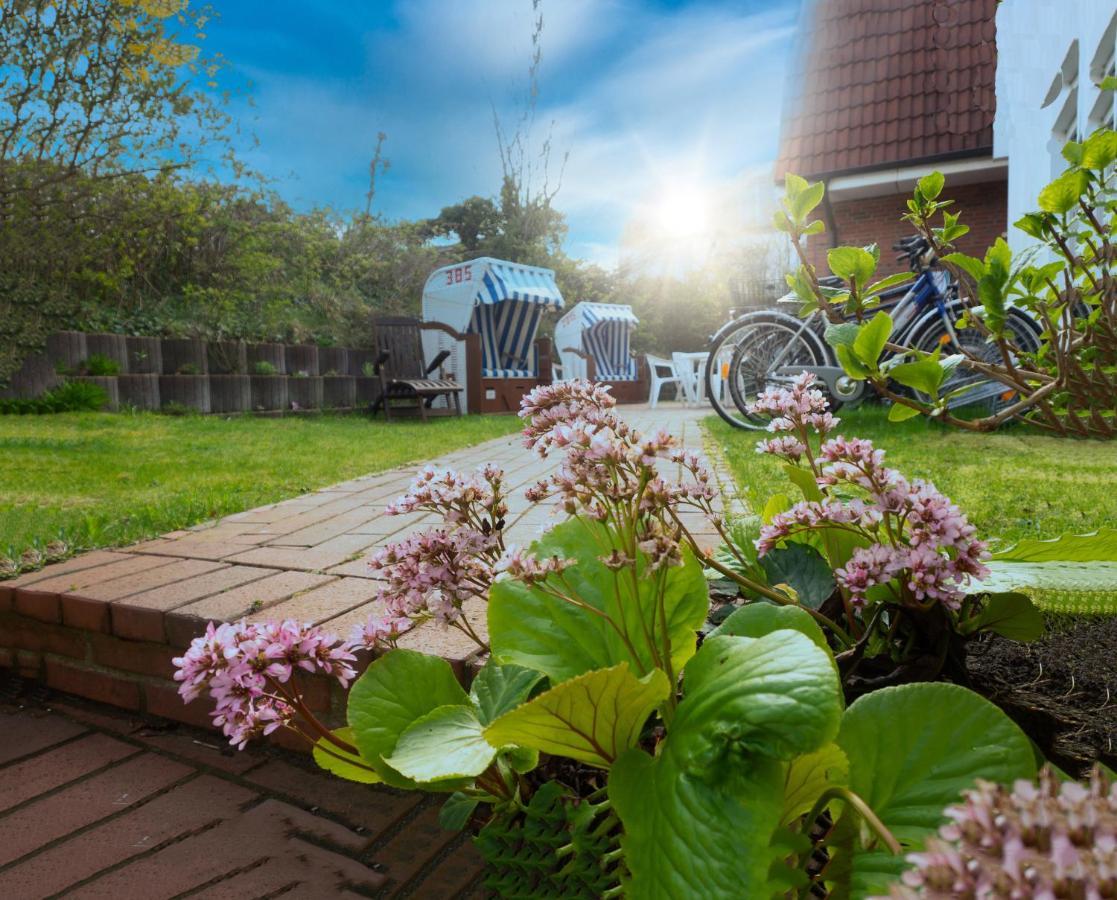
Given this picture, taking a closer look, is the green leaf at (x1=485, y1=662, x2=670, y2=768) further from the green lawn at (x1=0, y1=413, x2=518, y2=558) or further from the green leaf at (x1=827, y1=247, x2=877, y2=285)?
the green lawn at (x1=0, y1=413, x2=518, y2=558)

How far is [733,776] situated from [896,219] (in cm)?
901

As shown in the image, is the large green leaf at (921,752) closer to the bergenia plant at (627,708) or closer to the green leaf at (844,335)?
the bergenia plant at (627,708)

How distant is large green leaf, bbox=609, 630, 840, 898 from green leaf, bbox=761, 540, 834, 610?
0.44 meters

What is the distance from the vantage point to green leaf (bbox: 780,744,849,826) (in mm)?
619

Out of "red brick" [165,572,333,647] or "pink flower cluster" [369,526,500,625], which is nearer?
"pink flower cluster" [369,526,500,625]

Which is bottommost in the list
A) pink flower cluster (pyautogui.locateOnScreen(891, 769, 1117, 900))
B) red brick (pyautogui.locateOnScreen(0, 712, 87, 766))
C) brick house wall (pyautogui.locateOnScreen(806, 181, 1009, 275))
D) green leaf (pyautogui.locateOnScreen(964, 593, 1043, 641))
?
red brick (pyautogui.locateOnScreen(0, 712, 87, 766))

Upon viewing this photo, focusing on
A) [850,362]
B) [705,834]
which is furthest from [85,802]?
[850,362]

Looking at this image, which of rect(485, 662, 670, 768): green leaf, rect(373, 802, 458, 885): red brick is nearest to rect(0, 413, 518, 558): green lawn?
rect(373, 802, 458, 885): red brick

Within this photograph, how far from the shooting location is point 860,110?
8320mm

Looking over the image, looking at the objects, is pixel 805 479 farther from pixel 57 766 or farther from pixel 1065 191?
pixel 57 766

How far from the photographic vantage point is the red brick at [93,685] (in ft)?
4.90

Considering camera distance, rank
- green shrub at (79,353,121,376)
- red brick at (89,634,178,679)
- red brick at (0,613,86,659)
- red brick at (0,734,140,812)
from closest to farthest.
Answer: red brick at (0,734,140,812), red brick at (89,634,178,679), red brick at (0,613,86,659), green shrub at (79,353,121,376)

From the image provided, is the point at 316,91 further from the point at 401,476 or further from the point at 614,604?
the point at 614,604

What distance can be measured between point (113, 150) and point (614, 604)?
602 centimetres
